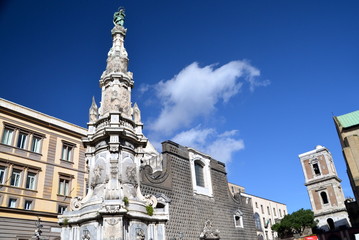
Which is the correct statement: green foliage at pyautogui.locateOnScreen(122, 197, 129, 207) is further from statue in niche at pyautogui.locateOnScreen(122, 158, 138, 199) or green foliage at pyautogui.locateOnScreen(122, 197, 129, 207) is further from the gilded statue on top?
the gilded statue on top

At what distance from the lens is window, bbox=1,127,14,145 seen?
2363 centimetres

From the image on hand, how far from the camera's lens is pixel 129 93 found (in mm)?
16156

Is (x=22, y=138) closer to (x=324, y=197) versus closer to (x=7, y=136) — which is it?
(x=7, y=136)

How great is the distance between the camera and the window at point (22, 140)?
968 inches

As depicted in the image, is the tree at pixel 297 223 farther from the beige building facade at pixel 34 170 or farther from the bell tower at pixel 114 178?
the bell tower at pixel 114 178

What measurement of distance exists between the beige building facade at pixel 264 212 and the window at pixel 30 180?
43.1m

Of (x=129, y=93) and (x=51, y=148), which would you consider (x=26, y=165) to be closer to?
(x=51, y=148)

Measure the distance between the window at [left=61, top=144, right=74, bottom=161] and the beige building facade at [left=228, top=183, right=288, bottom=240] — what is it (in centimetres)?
3952

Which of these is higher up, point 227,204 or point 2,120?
point 2,120

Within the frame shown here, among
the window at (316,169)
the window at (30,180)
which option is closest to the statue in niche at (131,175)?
the window at (30,180)

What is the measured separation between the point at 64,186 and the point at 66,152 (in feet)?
11.1

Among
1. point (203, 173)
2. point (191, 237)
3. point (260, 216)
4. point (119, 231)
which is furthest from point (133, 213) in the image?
point (260, 216)

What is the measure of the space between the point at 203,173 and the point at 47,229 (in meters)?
17.5

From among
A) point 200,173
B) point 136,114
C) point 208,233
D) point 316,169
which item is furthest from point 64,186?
point 316,169
